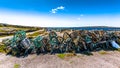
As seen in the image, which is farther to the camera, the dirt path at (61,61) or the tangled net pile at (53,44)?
the tangled net pile at (53,44)

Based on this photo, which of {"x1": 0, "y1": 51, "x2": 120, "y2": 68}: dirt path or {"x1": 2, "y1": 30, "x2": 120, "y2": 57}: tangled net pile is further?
{"x1": 2, "y1": 30, "x2": 120, "y2": 57}: tangled net pile

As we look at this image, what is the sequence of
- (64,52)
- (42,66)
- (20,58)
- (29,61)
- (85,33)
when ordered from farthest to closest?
(85,33) < (64,52) < (20,58) < (29,61) < (42,66)

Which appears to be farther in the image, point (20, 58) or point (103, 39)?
point (103, 39)

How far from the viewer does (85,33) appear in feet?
85.2

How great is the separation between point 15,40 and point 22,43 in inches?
50.9

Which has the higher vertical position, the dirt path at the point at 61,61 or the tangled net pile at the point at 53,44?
the tangled net pile at the point at 53,44

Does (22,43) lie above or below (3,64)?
above

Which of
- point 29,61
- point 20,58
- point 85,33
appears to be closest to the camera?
point 29,61

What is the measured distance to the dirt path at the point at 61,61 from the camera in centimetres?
1797

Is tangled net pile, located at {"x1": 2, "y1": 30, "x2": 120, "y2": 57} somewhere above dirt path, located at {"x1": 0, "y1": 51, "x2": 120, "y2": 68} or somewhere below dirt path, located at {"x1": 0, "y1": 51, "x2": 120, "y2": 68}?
above

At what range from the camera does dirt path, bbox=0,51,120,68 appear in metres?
18.0

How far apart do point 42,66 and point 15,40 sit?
800cm

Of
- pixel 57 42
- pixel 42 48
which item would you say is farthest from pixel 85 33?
pixel 42 48

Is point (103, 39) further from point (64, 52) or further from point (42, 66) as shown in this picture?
point (42, 66)
